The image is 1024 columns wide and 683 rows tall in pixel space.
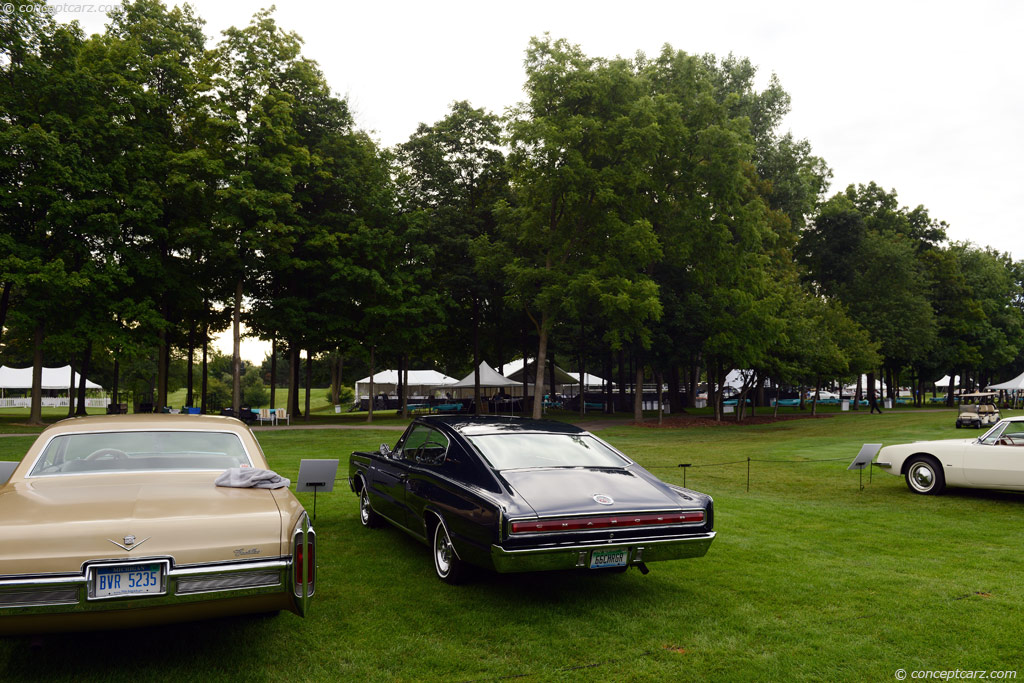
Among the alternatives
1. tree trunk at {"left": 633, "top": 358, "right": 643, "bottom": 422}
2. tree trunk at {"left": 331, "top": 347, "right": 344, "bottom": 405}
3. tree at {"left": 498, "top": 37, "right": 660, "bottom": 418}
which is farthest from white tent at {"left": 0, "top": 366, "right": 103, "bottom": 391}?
tree trunk at {"left": 633, "top": 358, "right": 643, "bottom": 422}

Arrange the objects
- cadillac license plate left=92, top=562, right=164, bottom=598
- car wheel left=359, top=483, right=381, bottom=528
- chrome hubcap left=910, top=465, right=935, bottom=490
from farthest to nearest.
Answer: chrome hubcap left=910, top=465, right=935, bottom=490
car wheel left=359, top=483, right=381, bottom=528
cadillac license plate left=92, top=562, right=164, bottom=598

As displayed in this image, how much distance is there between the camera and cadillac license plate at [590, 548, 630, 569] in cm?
580

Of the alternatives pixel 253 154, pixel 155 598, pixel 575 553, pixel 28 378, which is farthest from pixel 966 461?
pixel 28 378

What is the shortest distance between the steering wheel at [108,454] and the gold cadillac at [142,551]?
331mm

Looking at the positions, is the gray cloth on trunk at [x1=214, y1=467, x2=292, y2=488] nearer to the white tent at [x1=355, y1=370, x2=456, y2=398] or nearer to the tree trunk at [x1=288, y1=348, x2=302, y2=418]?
the tree trunk at [x1=288, y1=348, x2=302, y2=418]

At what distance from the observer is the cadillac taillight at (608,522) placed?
224 inches

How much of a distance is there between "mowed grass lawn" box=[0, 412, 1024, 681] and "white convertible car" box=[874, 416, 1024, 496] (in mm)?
2035

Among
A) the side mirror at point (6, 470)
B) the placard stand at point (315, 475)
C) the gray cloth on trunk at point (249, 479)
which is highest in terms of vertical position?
the gray cloth on trunk at point (249, 479)

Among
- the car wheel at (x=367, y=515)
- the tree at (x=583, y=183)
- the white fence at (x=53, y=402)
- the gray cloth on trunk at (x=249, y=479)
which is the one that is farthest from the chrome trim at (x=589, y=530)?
the white fence at (x=53, y=402)

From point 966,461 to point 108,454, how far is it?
1227 cm

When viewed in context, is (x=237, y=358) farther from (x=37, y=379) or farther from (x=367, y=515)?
(x=367, y=515)

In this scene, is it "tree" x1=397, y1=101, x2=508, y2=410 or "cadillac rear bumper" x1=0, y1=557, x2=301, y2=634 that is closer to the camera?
"cadillac rear bumper" x1=0, y1=557, x2=301, y2=634

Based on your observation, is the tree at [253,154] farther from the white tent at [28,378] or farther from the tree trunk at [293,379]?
the white tent at [28,378]

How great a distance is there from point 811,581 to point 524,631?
311 cm
